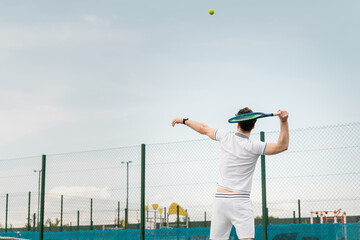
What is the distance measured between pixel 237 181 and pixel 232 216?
30 cm

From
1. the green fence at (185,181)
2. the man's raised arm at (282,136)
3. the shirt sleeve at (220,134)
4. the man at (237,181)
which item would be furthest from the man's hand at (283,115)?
the green fence at (185,181)

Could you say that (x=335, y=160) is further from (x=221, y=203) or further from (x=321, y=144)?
(x=221, y=203)

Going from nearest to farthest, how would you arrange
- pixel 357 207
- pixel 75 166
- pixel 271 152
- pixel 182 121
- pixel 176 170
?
pixel 271 152 → pixel 182 121 → pixel 357 207 → pixel 176 170 → pixel 75 166

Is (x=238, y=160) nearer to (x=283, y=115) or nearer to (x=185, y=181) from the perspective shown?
(x=283, y=115)

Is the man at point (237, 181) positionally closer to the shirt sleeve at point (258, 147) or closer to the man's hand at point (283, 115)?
the shirt sleeve at point (258, 147)

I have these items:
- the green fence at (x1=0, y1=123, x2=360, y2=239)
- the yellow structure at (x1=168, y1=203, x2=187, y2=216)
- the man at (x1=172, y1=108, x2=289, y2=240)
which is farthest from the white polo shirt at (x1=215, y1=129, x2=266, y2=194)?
the yellow structure at (x1=168, y1=203, x2=187, y2=216)

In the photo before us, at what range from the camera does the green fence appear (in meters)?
8.29

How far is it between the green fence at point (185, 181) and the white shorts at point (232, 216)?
441cm

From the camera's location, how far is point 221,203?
13.8ft

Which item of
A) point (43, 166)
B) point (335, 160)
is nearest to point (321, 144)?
point (335, 160)

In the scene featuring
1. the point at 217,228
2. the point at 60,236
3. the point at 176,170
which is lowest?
the point at 60,236

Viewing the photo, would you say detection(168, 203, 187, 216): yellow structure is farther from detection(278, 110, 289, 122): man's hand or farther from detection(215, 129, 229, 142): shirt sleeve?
detection(278, 110, 289, 122): man's hand

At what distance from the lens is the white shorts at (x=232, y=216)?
4148 millimetres

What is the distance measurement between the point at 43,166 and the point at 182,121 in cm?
710
